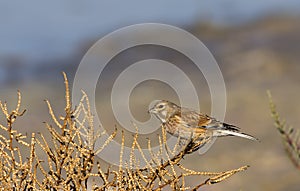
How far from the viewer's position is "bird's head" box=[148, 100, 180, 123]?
9.90 metres

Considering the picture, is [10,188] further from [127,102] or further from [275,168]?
[127,102]

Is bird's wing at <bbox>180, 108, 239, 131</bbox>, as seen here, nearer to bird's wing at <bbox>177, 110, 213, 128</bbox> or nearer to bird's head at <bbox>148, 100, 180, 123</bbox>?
bird's wing at <bbox>177, 110, 213, 128</bbox>

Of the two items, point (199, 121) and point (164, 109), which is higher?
point (164, 109)

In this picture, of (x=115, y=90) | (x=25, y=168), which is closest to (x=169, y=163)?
(x=25, y=168)

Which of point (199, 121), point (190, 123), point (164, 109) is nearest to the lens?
point (190, 123)

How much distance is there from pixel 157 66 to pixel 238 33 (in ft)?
33.1

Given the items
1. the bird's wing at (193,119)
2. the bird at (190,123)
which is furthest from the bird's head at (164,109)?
the bird's wing at (193,119)

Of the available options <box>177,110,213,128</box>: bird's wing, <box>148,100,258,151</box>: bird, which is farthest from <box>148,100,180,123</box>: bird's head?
<box>177,110,213,128</box>: bird's wing

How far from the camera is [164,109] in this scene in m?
10.1

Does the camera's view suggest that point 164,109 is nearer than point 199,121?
No

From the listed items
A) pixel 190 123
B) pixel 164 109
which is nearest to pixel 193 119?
pixel 190 123

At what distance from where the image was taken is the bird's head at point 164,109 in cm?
990

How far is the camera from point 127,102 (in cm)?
2642

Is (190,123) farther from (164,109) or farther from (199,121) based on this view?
(164,109)
